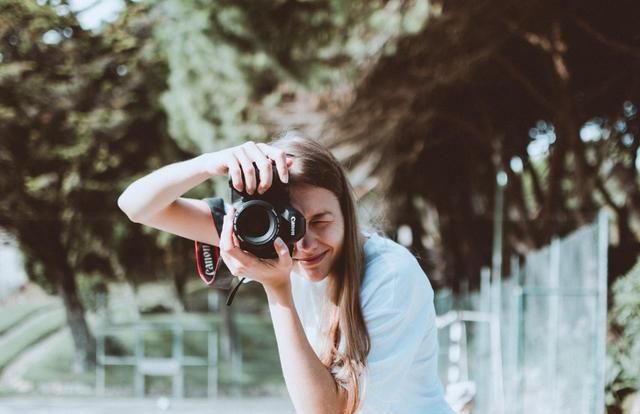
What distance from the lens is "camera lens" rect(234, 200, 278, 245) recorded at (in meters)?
1.79

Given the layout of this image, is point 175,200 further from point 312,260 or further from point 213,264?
point 312,260

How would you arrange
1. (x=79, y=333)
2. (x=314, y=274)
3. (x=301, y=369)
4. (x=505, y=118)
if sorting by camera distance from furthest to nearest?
Result: 1. (x=79, y=333)
2. (x=505, y=118)
3. (x=314, y=274)
4. (x=301, y=369)

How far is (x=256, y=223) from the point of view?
1837 millimetres

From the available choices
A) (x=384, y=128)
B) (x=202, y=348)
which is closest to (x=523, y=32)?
(x=384, y=128)

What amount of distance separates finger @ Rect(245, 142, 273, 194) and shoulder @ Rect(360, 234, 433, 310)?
309 millimetres

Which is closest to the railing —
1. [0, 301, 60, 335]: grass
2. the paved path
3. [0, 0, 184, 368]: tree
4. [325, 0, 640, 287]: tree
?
the paved path

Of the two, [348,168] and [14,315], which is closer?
[348,168]

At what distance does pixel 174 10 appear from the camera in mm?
8891

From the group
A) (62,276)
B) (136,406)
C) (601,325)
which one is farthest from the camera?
(62,276)

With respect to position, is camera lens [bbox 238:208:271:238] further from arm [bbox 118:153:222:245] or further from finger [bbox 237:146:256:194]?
arm [bbox 118:153:222:245]

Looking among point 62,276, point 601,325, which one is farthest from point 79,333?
point 601,325

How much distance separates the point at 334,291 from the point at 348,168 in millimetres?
9556

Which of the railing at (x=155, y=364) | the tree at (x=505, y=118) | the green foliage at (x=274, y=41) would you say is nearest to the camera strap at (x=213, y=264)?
the green foliage at (x=274, y=41)

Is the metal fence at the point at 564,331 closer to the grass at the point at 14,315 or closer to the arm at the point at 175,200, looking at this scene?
the arm at the point at 175,200
